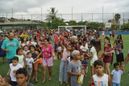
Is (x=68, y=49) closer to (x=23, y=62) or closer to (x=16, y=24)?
(x=23, y=62)

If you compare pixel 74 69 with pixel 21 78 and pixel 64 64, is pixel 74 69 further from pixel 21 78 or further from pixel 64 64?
pixel 21 78

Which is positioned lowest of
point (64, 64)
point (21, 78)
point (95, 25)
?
point (64, 64)

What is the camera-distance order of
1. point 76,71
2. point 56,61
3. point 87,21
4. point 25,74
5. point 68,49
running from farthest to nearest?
point 87,21 → point 56,61 → point 68,49 → point 76,71 → point 25,74

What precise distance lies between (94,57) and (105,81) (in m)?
6.49

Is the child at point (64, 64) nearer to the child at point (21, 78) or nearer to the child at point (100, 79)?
the child at point (100, 79)

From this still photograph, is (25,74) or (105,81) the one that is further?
(105,81)

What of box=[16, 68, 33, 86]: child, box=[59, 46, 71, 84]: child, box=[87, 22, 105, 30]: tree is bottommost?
box=[59, 46, 71, 84]: child

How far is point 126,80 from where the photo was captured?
14.2 m

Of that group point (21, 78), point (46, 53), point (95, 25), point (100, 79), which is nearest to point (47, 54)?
point (46, 53)

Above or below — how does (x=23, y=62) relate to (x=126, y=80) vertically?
above

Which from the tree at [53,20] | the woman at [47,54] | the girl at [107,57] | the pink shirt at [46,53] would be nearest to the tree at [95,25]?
the tree at [53,20]

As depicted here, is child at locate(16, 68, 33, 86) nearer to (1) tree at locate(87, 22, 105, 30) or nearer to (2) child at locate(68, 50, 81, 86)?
(2) child at locate(68, 50, 81, 86)

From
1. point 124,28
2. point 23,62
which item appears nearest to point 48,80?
point 23,62

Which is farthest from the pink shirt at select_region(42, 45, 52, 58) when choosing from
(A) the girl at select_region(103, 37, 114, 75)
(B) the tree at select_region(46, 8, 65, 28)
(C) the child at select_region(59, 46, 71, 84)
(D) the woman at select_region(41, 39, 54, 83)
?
(B) the tree at select_region(46, 8, 65, 28)
